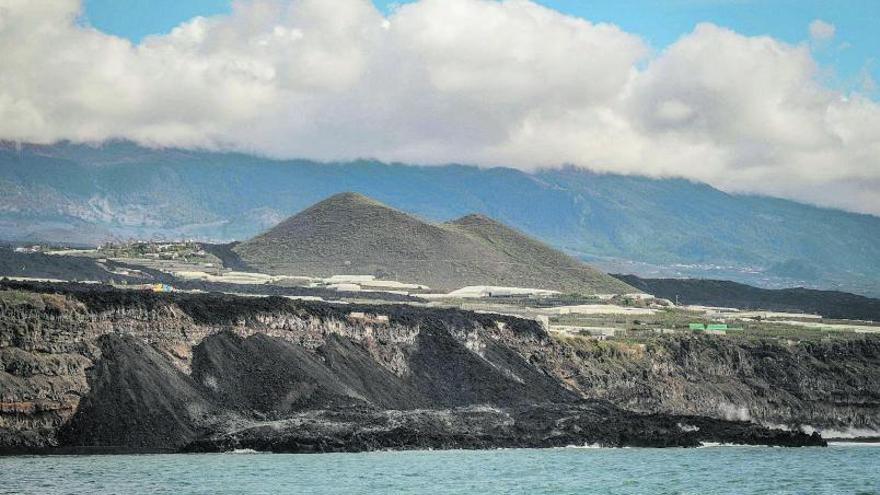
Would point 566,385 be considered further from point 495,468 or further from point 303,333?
point 495,468

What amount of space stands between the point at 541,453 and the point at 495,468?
12432 millimetres

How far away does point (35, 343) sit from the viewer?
86375 millimetres

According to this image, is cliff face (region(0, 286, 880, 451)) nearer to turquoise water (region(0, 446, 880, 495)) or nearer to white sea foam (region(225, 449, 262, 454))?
white sea foam (region(225, 449, 262, 454))

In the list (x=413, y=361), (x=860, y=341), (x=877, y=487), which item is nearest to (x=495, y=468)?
(x=877, y=487)

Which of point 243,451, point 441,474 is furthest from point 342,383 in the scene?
point 441,474

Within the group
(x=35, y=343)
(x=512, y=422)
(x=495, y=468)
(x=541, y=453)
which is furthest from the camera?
(x=512, y=422)

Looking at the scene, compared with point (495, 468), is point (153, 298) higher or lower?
higher

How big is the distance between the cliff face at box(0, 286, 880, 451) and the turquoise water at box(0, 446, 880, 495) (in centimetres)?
407

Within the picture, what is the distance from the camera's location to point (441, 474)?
7606 centimetres

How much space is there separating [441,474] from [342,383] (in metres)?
25.4

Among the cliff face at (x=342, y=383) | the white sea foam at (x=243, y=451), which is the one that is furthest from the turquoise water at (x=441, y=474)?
the cliff face at (x=342, y=383)

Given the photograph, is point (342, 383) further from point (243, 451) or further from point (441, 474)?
point (441, 474)

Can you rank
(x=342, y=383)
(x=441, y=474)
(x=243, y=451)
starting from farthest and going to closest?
1. (x=342, y=383)
2. (x=243, y=451)
3. (x=441, y=474)

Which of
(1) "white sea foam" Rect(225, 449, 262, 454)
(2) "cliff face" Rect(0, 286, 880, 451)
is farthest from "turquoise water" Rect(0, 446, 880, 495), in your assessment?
(2) "cliff face" Rect(0, 286, 880, 451)
